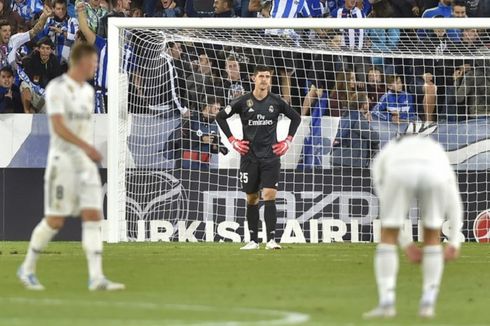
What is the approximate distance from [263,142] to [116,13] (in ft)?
21.2

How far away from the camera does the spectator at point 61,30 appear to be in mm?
25219

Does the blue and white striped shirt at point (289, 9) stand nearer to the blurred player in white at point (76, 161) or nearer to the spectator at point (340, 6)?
the spectator at point (340, 6)

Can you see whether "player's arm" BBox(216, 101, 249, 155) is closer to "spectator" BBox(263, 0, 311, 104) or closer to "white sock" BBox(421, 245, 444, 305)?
"spectator" BBox(263, 0, 311, 104)

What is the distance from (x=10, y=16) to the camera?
85.7ft

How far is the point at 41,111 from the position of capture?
24.5 m

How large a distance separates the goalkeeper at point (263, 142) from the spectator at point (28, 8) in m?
7.22

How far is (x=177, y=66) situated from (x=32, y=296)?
12409 millimetres

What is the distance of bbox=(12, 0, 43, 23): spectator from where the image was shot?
2606 centimetres

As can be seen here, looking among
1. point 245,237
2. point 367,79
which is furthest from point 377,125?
point 245,237

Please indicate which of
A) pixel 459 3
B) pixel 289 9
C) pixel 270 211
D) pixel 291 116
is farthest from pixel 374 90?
pixel 270 211

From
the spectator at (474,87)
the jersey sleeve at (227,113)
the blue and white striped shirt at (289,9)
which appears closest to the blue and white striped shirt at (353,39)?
the blue and white striped shirt at (289,9)

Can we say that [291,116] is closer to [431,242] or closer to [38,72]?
[38,72]

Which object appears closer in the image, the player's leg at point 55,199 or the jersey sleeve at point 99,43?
the player's leg at point 55,199

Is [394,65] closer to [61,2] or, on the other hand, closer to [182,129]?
[182,129]
